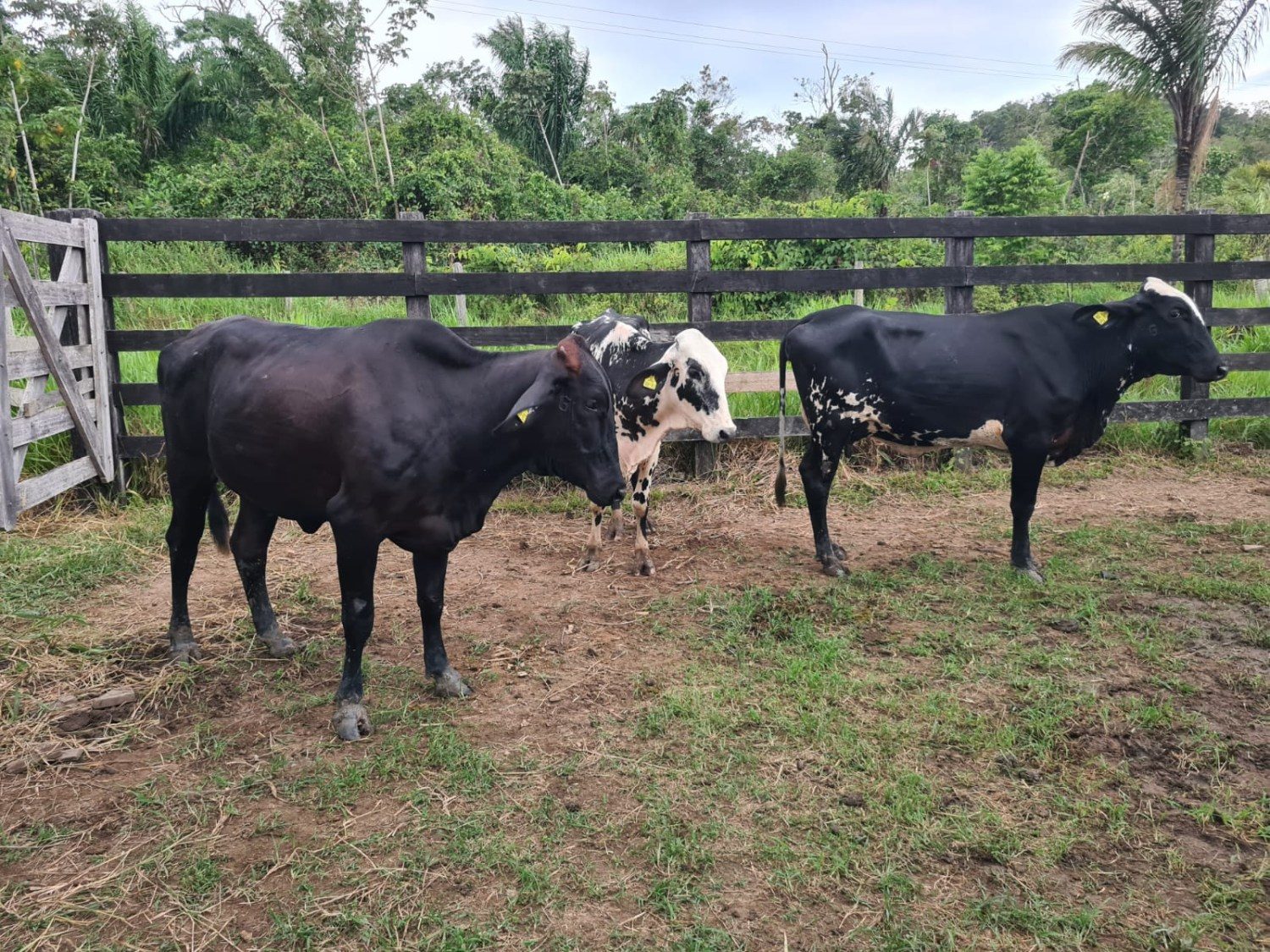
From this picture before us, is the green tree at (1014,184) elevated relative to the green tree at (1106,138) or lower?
lower

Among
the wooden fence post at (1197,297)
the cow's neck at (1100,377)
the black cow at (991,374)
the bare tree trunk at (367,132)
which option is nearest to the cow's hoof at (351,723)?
the black cow at (991,374)

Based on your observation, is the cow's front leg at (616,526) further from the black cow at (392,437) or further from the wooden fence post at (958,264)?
the wooden fence post at (958,264)

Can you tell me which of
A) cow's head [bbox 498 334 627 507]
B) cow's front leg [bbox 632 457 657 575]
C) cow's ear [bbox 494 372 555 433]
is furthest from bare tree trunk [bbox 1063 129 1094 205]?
cow's ear [bbox 494 372 555 433]

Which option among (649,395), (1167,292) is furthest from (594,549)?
(1167,292)

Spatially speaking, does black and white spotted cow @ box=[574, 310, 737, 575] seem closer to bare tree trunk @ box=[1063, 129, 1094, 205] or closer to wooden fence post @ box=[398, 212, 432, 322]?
wooden fence post @ box=[398, 212, 432, 322]

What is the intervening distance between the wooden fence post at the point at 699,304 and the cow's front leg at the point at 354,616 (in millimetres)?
4136

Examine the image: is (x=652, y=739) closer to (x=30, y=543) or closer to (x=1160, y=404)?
(x=30, y=543)

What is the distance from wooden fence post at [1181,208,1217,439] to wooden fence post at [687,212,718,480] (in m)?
4.36

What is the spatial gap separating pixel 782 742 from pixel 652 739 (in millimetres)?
502

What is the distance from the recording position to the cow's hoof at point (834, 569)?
17.8ft

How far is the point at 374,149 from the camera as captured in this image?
64.2ft

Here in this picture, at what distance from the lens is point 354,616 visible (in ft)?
11.9

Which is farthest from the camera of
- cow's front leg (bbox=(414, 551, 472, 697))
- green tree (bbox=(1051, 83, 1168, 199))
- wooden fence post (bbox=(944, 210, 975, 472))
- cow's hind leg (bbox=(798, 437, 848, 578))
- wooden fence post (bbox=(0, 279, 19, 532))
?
green tree (bbox=(1051, 83, 1168, 199))

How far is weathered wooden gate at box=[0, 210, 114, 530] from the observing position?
5602 mm
